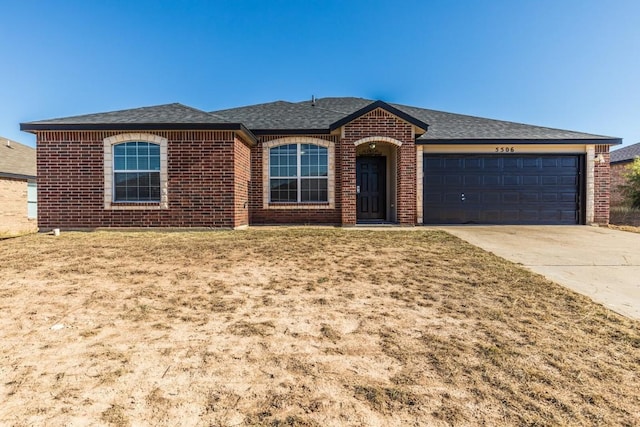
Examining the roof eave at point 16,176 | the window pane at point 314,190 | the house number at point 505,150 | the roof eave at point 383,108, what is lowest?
the window pane at point 314,190

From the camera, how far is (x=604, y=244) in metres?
7.77

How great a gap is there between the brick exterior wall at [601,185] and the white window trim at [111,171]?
47.9ft

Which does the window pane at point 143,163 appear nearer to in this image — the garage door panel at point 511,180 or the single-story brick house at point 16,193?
the single-story brick house at point 16,193

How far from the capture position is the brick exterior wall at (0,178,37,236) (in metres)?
14.6

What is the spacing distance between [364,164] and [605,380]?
11.0m

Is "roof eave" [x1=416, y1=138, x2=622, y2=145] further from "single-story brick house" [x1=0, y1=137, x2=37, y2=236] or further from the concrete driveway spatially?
"single-story brick house" [x1=0, y1=137, x2=37, y2=236]

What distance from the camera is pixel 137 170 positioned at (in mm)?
9906

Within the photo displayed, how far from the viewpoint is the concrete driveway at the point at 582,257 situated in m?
4.10

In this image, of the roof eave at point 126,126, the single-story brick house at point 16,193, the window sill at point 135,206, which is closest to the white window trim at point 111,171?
the window sill at point 135,206

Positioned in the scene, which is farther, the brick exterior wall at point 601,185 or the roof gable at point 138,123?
the brick exterior wall at point 601,185

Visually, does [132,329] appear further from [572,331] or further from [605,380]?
[572,331]

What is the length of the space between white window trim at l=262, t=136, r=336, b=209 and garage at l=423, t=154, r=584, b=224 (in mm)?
3397

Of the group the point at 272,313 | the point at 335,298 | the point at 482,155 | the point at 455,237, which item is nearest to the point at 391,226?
the point at 455,237

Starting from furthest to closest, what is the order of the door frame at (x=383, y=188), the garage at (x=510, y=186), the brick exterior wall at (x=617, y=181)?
1. the brick exterior wall at (x=617, y=181)
2. the door frame at (x=383, y=188)
3. the garage at (x=510, y=186)
